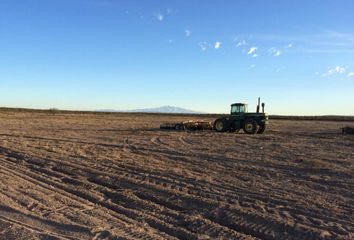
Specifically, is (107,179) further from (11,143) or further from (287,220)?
(11,143)

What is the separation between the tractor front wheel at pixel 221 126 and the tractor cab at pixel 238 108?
2.44 ft

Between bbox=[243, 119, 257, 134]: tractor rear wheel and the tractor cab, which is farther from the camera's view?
the tractor cab

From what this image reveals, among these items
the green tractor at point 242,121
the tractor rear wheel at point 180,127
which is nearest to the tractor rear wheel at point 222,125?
the green tractor at point 242,121

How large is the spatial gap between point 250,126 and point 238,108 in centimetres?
144

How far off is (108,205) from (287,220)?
121 inches

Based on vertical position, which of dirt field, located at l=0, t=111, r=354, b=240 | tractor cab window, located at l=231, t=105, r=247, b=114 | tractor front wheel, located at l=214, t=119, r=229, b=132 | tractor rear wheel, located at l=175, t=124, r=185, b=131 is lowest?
dirt field, located at l=0, t=111, r=354, b=240

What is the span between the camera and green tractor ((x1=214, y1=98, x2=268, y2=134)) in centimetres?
2772

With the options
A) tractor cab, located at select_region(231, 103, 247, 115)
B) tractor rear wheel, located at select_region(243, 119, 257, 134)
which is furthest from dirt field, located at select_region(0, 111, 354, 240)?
tractor cab, located at select_region(231, 103, 247, 115)

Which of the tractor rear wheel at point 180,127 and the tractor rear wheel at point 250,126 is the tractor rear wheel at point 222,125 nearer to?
the tractor rear wheel at point 250,126

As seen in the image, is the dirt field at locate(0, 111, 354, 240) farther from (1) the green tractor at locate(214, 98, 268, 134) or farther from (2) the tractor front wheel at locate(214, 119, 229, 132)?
(2) the tractor front wheel at locate(214, 119, 229, 132)

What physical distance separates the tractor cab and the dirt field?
12187mm

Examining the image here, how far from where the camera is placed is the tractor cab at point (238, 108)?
2823 cm

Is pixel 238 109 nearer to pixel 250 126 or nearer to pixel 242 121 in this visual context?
pixel 242 121

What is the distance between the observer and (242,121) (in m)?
28.2
